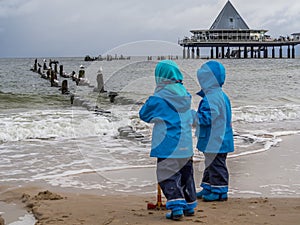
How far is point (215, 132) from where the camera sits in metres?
4.98

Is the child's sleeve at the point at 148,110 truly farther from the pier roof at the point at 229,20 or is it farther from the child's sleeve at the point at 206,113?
the pier roof at the point at 229,20

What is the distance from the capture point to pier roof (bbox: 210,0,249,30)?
86.2 meters

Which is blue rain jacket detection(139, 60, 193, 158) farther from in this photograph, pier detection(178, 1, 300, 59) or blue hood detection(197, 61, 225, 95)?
pier detection(178, 1, 300, 59)

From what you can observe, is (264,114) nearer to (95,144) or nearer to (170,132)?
(95,144)

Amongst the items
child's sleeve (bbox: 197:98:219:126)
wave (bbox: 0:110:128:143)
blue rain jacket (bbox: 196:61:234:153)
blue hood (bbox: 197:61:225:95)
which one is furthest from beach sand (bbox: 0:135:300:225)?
wave (bbox: 0:110:128:143)

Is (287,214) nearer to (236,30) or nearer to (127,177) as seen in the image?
(127,177)

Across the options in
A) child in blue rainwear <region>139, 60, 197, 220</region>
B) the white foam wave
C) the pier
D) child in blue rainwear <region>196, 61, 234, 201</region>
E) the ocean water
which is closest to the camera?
child in blue rainwear <region>139, 60, 197, 220</region>

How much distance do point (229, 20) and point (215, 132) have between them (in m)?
85.6

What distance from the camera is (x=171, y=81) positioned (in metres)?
4.14

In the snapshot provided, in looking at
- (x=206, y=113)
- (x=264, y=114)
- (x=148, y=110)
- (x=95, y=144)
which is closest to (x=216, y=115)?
(x=206, y=113)

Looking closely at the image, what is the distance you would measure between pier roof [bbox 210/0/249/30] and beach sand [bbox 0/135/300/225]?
8109 centimetres

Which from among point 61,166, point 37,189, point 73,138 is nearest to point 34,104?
point 73,138

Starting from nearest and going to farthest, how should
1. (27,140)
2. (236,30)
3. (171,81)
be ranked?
1. (171,81)
2. (27,140)
3. (236,30)

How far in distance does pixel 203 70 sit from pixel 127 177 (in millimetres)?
2021
